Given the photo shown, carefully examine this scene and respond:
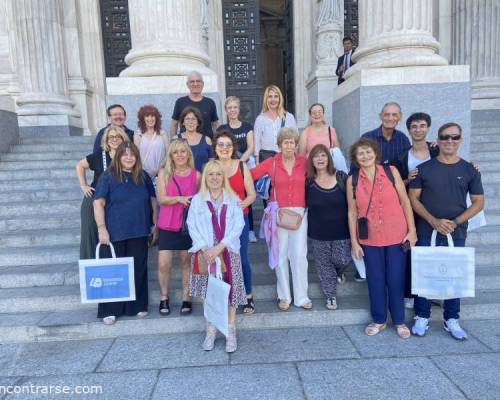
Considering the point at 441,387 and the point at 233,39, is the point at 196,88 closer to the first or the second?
the point at 441,387

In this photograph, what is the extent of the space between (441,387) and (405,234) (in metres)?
1.33

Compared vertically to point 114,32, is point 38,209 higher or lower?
lower

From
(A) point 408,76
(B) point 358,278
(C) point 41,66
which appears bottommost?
(B) point 358,278

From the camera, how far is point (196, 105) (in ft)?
16.8

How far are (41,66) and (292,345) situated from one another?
9603 millimetres

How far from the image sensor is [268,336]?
12.7 feet

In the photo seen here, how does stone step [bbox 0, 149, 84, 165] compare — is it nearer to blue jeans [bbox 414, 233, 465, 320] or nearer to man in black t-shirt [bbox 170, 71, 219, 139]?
man in black t-shirt [bbox 170, 71, 219, 139]

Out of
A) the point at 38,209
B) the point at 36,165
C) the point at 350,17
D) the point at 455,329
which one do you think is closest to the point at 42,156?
the point at 36,165

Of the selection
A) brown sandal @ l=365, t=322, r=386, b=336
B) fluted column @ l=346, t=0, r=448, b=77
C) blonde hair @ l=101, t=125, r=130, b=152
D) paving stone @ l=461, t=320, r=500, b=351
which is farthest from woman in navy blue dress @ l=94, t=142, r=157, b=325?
fluted column @ l=346, t=0, r=448, b=77

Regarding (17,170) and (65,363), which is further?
(17,170)

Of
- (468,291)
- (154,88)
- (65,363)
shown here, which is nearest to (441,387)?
(468,291)

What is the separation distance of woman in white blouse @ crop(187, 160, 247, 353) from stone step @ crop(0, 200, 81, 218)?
132 inches

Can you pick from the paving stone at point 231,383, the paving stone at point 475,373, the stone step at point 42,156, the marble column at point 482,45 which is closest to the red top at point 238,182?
the paving stone at point 231,383

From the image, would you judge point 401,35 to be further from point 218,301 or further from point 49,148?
point 49,148
